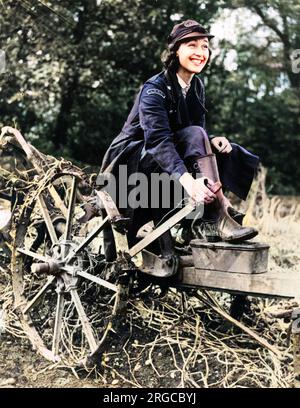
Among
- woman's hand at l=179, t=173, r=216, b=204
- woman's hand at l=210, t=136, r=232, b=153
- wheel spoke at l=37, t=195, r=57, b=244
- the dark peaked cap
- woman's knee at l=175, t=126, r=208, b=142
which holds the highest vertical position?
the dark peaked cap

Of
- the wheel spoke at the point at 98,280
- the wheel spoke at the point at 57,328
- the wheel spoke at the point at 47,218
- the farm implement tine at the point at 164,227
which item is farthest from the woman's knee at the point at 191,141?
the wheel spoke at the point at 57,328

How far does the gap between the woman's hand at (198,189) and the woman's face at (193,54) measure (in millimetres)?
654

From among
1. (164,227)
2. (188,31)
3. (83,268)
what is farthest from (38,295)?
(188,31)

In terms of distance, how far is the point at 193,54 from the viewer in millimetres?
3148

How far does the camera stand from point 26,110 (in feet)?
25.9

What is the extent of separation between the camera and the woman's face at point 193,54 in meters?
3.15

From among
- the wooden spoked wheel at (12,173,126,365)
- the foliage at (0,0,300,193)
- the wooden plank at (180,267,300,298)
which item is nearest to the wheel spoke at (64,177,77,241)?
the wooden spoked wheel at (12,173,126,365)

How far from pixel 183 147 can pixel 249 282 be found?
0.80m

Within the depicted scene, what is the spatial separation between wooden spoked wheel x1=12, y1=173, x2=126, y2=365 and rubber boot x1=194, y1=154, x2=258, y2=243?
1.79 ft

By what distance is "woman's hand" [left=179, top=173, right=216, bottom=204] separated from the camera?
2885 mm

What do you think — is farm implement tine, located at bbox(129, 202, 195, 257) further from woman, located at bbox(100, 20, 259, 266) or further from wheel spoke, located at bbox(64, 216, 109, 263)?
wheel spoke, located at bbox(64, 216, 109, 263)

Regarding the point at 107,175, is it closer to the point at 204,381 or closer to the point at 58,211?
the point at 58,211

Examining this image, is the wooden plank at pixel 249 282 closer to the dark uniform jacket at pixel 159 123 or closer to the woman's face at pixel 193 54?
the dark uniform jacket at pixel 159 123

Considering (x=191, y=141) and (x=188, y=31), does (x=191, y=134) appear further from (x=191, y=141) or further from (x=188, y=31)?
(x=188, y=31)
